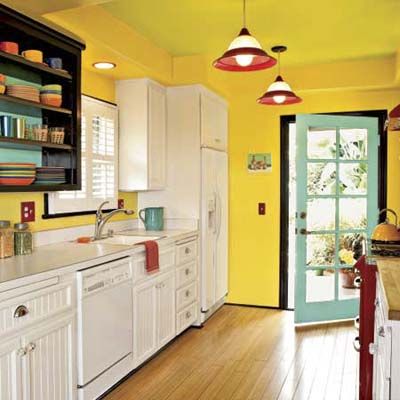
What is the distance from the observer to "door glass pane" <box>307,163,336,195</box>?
14.7 feet

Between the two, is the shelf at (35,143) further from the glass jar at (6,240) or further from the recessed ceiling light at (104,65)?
the recessed ceiling light at (104,65)

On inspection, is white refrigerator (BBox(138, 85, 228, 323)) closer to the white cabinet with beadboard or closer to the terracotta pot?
the terracotta pot

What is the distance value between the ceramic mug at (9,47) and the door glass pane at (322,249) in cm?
311

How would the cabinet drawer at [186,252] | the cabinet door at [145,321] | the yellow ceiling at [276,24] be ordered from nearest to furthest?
the yellow ceiling at [276,24] < the cabinet door at [145,321] < the cabinet drawer at [186,252]

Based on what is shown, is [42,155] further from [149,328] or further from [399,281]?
[399,281]

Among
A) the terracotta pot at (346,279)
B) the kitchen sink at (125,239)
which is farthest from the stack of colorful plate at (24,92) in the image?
the terracotta pot at (346,279)

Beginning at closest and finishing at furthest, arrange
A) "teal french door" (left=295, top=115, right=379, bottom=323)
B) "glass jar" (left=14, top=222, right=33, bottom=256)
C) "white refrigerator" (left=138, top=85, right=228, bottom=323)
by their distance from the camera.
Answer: "glass jar" (left=14, top=222, right=33, bottom=256) → "white refrigerator" (left=138, top=85, right=228, bottom=323) → "teal french door" (left=295, top=115, right=379, bottom=323)

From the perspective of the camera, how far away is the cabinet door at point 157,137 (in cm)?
402

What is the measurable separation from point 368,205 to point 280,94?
1.66 meters

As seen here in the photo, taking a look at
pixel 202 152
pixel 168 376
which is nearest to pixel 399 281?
pixel 168 376

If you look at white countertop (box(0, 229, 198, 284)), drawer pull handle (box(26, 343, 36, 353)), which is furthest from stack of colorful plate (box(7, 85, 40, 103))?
drawer pull handle (box(26, 343, 36, 353))

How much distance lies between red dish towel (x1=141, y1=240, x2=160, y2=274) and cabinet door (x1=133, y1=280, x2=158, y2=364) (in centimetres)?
11

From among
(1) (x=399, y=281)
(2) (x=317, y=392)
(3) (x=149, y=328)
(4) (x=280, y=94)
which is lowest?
(2) (x=317, y=392)

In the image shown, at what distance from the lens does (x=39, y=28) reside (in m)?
2.62
